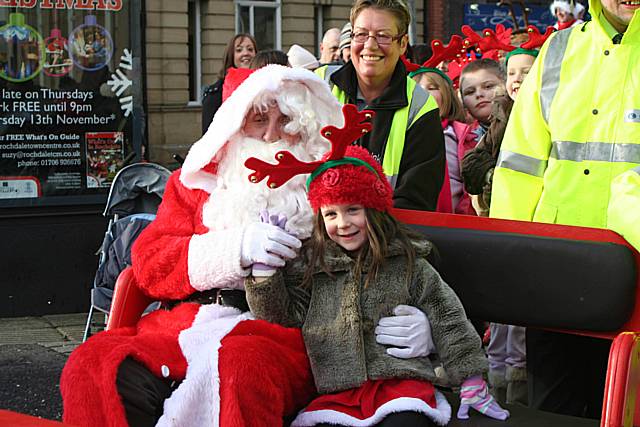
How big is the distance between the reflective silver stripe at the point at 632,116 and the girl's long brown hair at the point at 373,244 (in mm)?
880

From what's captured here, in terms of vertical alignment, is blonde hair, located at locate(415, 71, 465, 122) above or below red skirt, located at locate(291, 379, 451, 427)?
above

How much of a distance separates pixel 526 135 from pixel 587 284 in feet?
2.50

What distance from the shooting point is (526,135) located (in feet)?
12.8

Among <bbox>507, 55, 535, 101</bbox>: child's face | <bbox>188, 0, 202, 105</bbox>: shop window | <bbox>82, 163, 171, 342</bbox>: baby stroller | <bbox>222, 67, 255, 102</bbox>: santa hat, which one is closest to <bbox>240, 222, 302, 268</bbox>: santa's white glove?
<bbox>222, 67, 255, 102</bbox>: santa hat

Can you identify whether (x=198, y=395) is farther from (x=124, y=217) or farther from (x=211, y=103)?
(x=211, y=103)

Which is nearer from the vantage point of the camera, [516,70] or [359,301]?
[359,301]

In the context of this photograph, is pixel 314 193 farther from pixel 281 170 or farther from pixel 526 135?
pixel 526 135

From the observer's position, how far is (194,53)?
18.0m

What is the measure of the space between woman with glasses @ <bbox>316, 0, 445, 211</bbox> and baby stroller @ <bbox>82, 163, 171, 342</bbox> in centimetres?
176

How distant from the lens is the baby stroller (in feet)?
18.2

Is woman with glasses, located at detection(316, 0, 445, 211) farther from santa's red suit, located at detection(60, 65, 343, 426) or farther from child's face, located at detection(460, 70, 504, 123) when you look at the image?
child's face, located at detection(460, 70, 504, 123)

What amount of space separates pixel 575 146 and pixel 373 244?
0.91 metres

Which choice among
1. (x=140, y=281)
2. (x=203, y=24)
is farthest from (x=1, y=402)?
(x=203, y=24)

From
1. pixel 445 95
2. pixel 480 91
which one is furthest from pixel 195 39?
pixel 445 95
